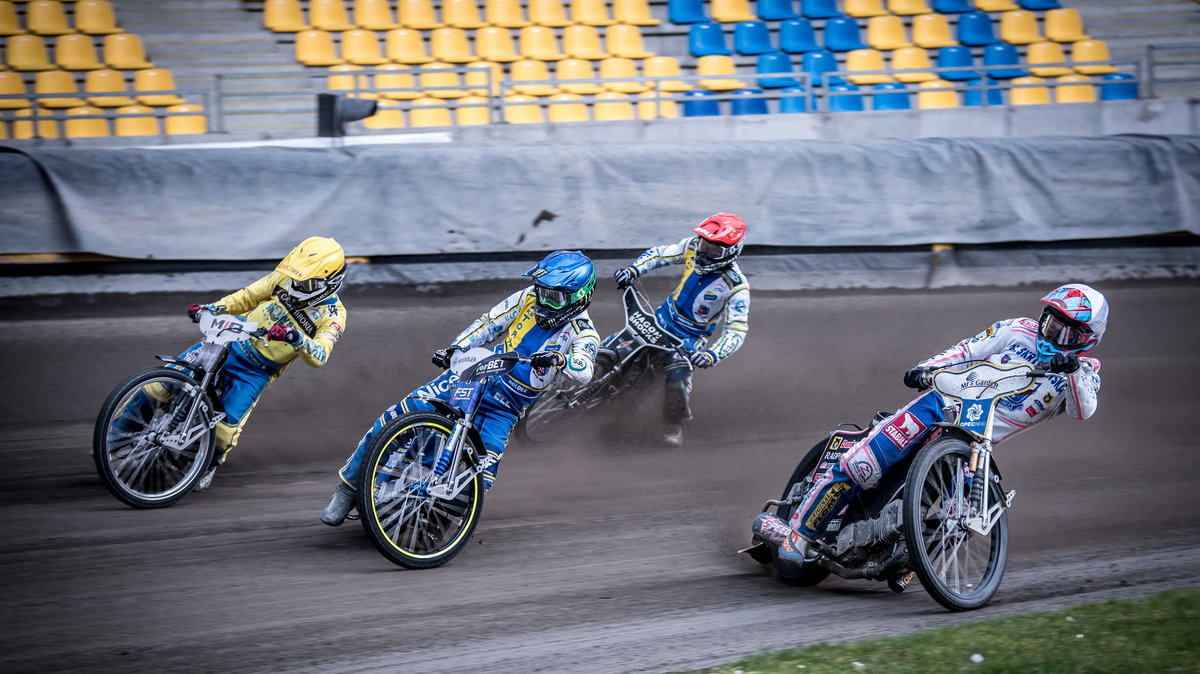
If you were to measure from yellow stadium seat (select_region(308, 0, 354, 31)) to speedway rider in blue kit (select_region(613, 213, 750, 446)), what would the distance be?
9.43 metres

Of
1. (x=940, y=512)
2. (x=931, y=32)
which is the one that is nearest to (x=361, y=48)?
(x=931, y=32)

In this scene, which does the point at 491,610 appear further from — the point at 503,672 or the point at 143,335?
the point at 143,335

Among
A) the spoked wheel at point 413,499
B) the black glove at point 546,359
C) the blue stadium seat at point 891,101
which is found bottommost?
the spoked wheel at point 413,499

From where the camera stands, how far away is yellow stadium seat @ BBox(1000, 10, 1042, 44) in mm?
19578

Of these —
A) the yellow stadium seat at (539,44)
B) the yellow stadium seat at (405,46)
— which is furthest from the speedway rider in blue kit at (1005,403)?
the yellow stadium seat at (405,46)

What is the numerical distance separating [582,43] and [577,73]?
2.48 feet

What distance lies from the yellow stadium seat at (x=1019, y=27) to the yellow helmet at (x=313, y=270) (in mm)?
15737

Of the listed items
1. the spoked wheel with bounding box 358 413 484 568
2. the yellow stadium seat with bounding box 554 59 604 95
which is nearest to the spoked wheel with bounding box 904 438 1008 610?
the spoked wheel with bounding box 358 413 484 568

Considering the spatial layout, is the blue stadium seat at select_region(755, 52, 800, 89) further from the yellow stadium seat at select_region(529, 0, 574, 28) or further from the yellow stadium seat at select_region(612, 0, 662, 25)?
the yellow stadium seat at select_region(529, 0, 574, 28)

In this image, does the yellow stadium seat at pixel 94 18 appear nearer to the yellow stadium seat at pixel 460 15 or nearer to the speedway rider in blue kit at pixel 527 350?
the yellow stadium seat at pixel 460 15

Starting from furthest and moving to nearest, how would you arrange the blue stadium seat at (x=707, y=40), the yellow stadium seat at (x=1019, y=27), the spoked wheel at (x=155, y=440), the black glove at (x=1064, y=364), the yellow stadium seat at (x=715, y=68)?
the yellow stadium seat at (x=1019, y=27) < the blue stadium seat at (x=707, y=40) < the yellow stadium seat at (x=715, y=68) < the spoked wheel at (x=155, y=440) < the black glove at (x=1064, y=364)

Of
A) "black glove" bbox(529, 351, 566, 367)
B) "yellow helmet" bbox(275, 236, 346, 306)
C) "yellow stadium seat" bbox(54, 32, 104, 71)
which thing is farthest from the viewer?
"yellow stadium seat" bbox(54, 32, 104, 71)

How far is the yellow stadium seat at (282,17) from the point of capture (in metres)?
16.9

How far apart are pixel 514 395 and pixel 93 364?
16.4ft
